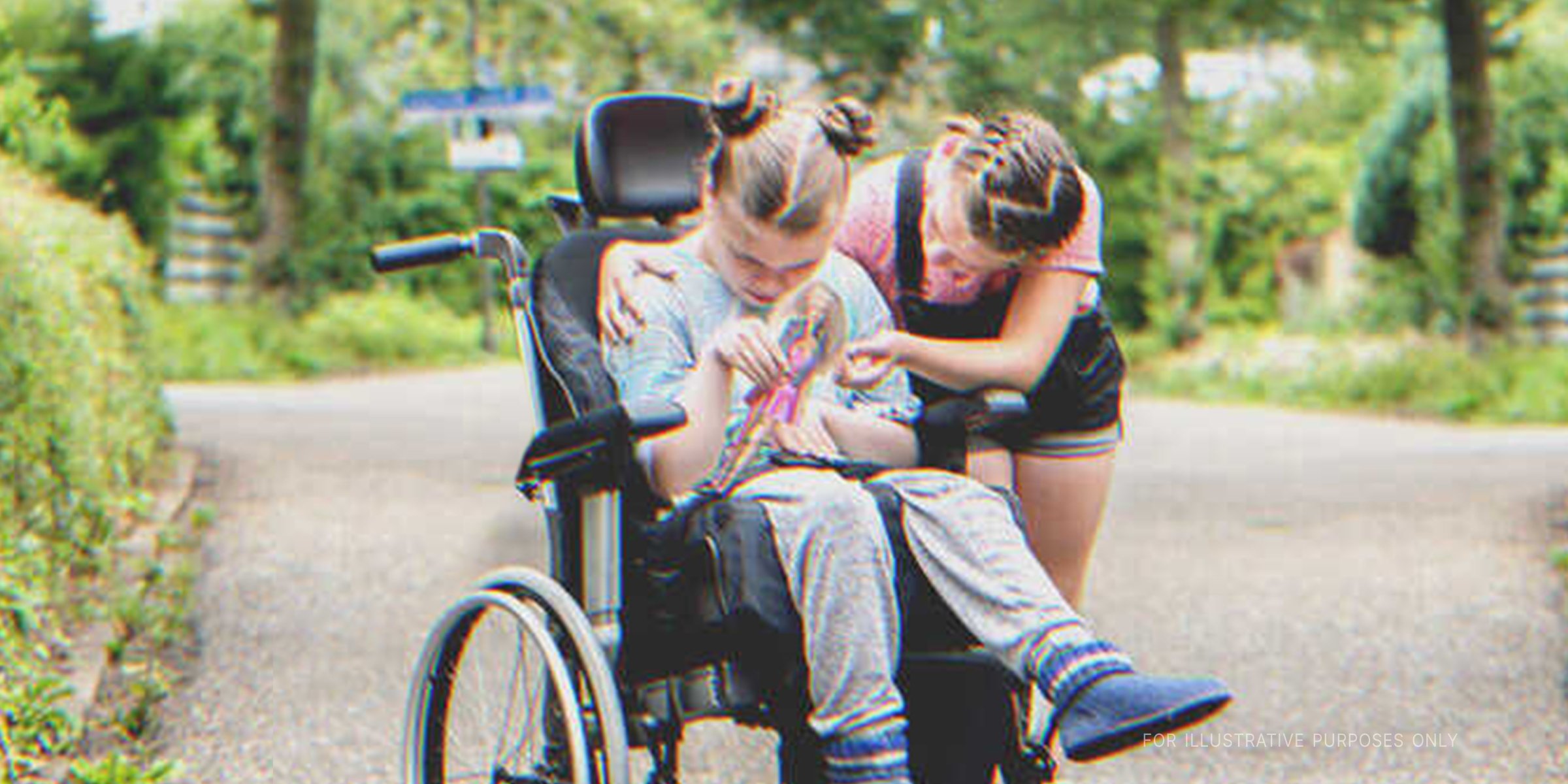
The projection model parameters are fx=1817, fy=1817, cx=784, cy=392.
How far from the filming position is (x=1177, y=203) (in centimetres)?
1938

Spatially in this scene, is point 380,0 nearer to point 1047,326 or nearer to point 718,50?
point 718,50

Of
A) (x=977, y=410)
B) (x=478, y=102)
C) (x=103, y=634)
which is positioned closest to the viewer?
(x=977, y=410)

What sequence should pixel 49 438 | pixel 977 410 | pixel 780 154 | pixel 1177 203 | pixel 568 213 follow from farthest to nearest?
1. pixel 1177 203
2. pixel 49 438
3. pixel 568 213
4. pixel 977 410
5. pixel 780 154

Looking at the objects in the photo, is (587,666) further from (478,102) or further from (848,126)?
(478,102)

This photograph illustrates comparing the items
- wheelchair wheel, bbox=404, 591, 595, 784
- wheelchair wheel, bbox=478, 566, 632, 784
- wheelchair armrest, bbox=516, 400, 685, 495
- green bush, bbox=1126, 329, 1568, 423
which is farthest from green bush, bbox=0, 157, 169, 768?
green bush, bbox=1126, 329, 1568, 423

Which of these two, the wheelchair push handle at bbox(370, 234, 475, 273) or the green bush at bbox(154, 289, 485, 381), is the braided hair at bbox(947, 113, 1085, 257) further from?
the green bush at bbox(154, 289, 485, 381)

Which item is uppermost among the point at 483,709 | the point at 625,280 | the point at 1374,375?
the point at 625,280

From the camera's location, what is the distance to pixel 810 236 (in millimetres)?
2615

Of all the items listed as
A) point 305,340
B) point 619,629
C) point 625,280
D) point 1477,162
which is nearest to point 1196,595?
point 625,280

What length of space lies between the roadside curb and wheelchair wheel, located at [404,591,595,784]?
1031 mm

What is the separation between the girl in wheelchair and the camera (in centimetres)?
244

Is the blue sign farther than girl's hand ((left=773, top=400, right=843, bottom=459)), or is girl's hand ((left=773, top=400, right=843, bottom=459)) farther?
the blue sign

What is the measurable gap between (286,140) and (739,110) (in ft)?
47.4

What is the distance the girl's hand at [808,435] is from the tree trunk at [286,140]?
1417 centimetres
